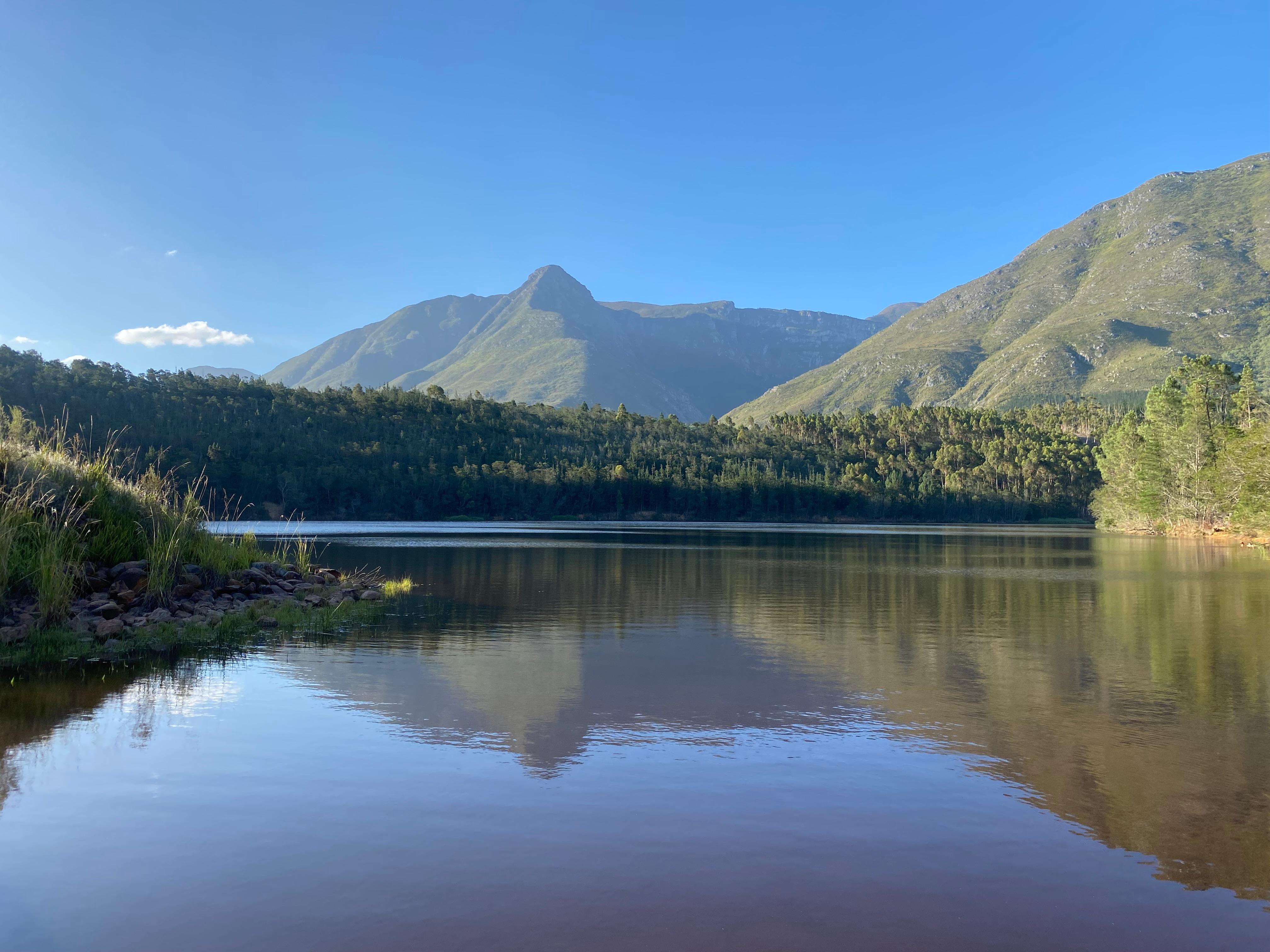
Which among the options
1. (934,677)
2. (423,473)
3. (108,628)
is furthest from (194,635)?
(423,473)

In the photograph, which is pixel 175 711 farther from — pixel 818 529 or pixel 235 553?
pixel 818 529

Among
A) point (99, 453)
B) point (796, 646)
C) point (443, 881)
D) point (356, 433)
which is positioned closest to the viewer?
point (443, 881)

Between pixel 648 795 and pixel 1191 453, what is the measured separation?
4151 inches

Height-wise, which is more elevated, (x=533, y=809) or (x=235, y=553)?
(x=235, y=553)

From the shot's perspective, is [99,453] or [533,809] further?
[99,453]

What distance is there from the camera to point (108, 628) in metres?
19.8

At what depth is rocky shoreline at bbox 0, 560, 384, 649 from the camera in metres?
19.5

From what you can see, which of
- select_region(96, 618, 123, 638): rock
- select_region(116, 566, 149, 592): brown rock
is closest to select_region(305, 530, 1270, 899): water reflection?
select_region(96, 618, 123, 638): rock

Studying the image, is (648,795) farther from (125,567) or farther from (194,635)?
(125,567)

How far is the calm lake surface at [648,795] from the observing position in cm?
693

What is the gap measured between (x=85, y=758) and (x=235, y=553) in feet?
58.1

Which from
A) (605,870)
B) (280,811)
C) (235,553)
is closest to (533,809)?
(605,870)

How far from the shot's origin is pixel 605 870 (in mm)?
7781

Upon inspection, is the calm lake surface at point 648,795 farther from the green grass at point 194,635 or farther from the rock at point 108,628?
the rock at point 108,628
